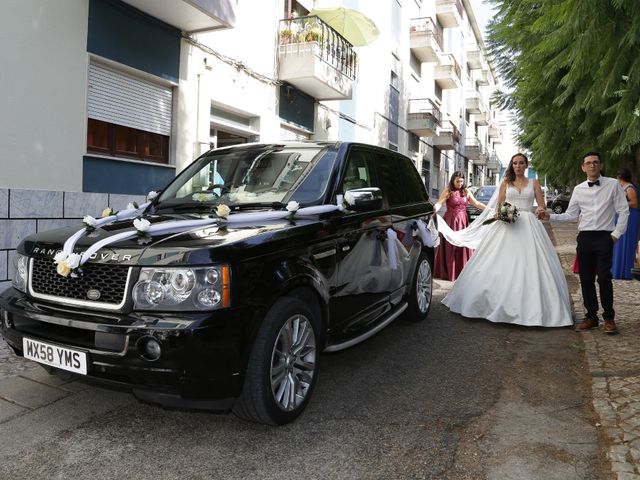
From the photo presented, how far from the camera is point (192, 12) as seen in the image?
27.8ft

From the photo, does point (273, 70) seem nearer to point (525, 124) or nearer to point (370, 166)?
point (525, 124)

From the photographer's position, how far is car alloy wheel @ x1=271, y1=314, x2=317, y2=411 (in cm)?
305

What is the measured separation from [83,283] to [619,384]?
146 inches

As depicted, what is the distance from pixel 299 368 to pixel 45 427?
1.53m

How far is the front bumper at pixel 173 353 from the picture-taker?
2574 mm

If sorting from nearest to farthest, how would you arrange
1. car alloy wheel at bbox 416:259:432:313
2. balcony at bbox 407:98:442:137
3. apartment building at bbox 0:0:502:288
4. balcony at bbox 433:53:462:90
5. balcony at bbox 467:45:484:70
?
car alloy wheel at bbox 416:259:432:313, apartment building at bbox 0:0:502:288, balcony at bbox 407:98:442:137, balcony at bbox 433:53:462:90, balcony at bbox 467:45:484:70

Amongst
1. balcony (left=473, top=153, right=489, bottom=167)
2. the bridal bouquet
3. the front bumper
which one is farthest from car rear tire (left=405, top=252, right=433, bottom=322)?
balcony (left=473, top=153, right=489, bottom=167)

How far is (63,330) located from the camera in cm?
287

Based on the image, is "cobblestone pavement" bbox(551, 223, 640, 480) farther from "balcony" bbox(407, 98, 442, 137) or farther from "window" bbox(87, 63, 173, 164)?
"balcony" bbox(407, 98, 442, 137)

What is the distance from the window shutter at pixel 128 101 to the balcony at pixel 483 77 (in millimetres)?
41032

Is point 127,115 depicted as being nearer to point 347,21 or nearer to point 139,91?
point 139,91

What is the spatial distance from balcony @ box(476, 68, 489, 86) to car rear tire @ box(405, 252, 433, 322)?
43.2 m

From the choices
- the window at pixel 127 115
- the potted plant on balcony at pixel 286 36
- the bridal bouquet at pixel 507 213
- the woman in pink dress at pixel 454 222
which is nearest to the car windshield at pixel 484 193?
the potted plant on balcony at pixel 286 36

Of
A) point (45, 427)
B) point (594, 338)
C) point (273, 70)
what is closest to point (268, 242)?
point (45, 427)
